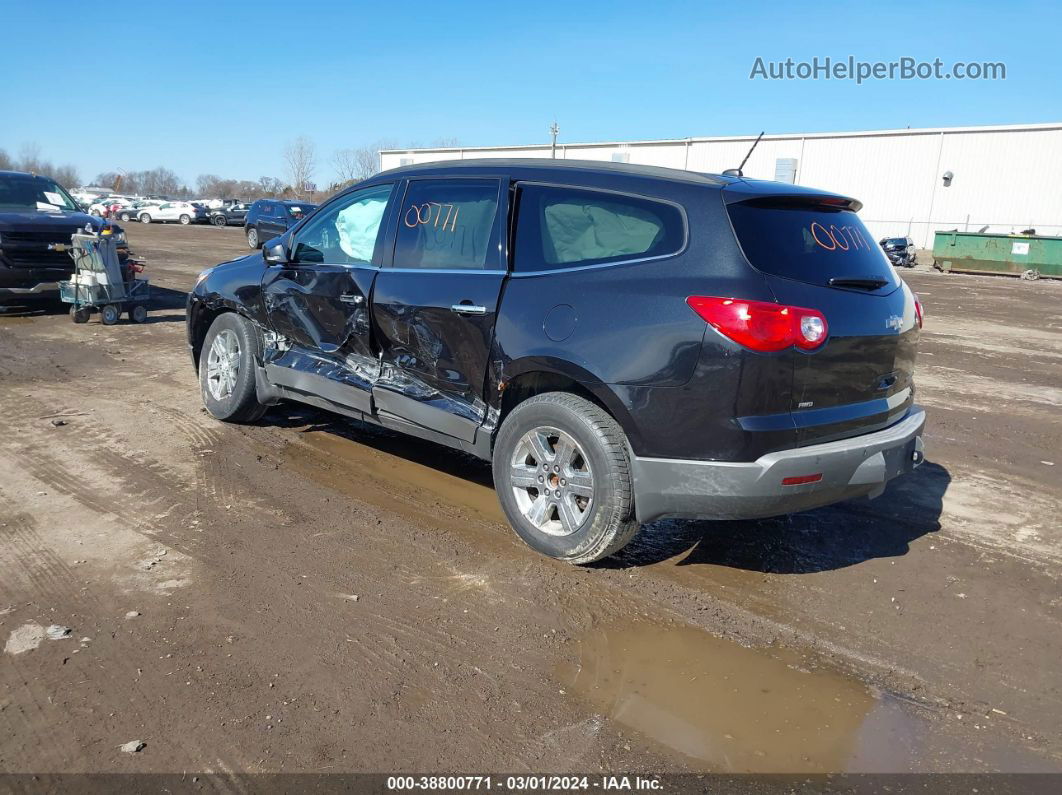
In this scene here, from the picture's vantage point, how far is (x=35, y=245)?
35.4 feet

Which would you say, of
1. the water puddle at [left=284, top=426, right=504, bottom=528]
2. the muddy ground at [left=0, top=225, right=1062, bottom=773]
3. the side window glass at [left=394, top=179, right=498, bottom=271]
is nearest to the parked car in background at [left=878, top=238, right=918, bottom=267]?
the muddy ground at [left=0, top=225, right=1062, bottom=773]

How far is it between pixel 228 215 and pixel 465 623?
45.1 meters

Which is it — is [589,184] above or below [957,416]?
above

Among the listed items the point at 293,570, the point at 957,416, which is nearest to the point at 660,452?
the point at 293,570

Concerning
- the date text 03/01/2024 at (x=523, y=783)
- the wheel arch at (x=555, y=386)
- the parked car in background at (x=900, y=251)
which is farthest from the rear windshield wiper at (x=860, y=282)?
the parked car in background at (x=900, y=251)

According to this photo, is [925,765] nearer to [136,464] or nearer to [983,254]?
[136,464]

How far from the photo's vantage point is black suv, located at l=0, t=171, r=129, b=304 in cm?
1061

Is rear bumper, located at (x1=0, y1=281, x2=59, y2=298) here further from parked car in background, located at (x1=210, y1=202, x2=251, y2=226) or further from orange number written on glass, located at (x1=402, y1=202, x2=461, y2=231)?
parked car in background, located at (x1=210, y1=202, x2=251, y2=226)

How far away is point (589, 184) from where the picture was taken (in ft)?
13.3

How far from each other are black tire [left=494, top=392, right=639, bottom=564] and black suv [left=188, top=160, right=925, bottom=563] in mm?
11

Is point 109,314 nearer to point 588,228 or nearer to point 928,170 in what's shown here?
point 588,228

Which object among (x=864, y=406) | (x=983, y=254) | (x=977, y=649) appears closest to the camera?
(x=977, y=649)

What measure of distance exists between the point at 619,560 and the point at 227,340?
358 cm

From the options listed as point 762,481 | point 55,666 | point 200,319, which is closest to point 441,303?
point 762,481
